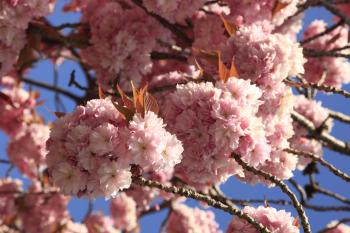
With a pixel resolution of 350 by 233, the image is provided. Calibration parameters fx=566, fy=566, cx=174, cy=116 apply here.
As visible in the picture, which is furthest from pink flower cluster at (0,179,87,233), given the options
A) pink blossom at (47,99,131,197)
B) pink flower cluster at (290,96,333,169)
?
pink blossom at (47,99,131,197)

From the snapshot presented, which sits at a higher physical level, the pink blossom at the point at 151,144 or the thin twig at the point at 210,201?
the pink blossom at the point at 151,144

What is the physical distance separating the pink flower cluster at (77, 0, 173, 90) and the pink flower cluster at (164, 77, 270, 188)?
1.19 meters

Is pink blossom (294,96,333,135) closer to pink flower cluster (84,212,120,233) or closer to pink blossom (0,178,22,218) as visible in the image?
pink flower cluster (84,212,120,233)

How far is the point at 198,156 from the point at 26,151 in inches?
129

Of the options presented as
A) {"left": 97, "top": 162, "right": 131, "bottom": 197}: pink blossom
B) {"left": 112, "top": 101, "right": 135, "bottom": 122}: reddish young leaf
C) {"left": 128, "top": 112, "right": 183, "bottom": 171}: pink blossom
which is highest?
{"left": 112, "top": 101, "right": 135, "bottom": 122}: reddish young leaf

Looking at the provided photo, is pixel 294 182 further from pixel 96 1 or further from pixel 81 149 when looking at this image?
pixel 81 149

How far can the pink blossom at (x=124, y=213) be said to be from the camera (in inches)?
240

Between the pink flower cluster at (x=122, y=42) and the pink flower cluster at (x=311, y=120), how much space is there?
1.16m

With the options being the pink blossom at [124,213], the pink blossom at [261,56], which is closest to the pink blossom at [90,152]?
the pink blossom at [261,56]

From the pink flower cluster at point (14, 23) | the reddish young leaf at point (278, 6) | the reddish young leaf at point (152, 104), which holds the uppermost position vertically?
the pink flower cluster at point (14, 23)

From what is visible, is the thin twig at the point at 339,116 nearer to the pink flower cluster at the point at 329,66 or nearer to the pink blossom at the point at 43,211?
the pink flower cluster at the point at 329,66

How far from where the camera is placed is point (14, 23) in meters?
3.28

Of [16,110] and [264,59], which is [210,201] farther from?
[16,110]

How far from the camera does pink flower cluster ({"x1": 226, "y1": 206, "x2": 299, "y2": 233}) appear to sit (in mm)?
2246
